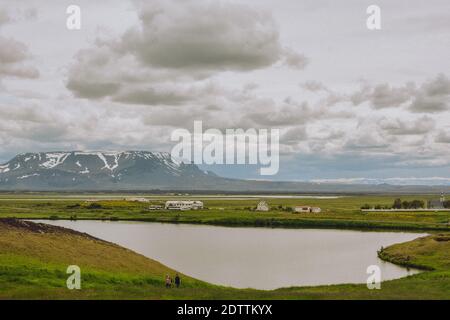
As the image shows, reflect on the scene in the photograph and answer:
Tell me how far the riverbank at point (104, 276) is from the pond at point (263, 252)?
24.1 ft

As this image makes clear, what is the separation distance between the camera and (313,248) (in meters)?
84.4

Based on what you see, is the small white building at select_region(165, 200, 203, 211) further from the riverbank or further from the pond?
the riverbank

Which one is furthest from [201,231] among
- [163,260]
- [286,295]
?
[286,295]

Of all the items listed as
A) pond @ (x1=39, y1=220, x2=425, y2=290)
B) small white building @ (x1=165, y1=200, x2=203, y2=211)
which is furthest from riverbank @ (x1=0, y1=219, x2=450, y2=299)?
small white building @ (x1=165, y1=200, x2=203, y2=211)

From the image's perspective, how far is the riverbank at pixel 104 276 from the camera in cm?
3653

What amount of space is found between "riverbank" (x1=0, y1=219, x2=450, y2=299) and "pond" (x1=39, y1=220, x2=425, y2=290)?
290 inches

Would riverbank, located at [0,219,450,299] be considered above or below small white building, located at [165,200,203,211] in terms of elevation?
below

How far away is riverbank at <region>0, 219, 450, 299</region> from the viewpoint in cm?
3653

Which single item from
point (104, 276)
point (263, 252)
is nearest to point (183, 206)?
point (263, 252)

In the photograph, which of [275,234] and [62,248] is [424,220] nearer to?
[275,234]

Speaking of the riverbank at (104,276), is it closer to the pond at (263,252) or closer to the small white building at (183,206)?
the pond at (263,252)

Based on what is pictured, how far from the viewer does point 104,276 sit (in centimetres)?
4622
